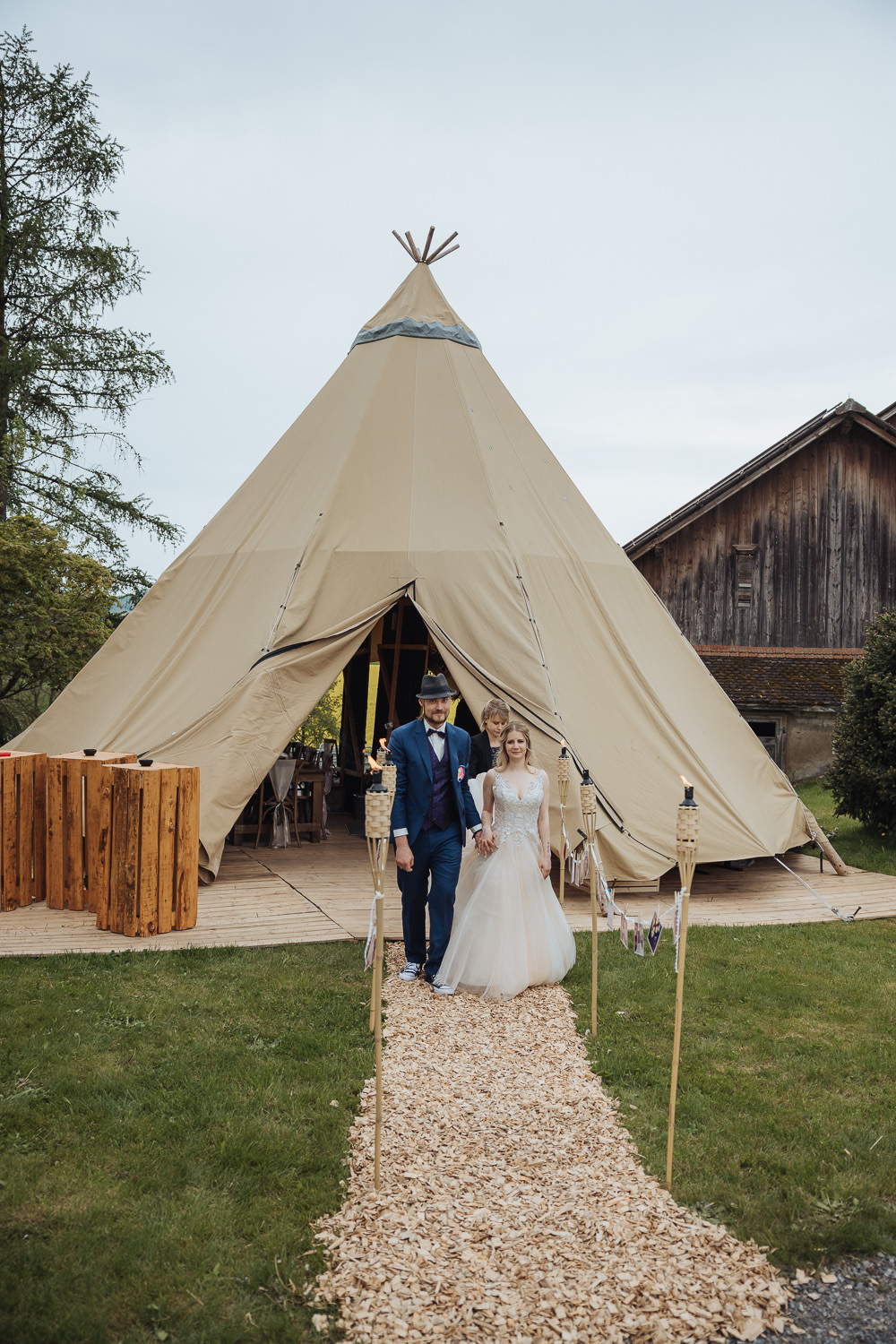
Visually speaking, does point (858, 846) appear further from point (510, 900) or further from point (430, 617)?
point (510, 900)

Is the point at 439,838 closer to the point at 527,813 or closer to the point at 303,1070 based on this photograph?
the point at 527,813

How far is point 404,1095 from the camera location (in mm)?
3947

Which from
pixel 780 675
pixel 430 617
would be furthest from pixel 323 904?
pixel 780 675

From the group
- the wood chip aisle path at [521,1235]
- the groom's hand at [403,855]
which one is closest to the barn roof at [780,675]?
the groom's hand at [403,855]

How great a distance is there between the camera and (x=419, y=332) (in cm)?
961

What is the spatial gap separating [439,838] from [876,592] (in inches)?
459

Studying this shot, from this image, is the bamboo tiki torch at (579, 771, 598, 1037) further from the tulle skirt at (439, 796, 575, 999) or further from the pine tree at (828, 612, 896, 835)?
the pine tree at (828, 612, 896, 835)

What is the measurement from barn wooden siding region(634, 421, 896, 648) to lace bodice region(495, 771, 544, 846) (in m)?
9.99

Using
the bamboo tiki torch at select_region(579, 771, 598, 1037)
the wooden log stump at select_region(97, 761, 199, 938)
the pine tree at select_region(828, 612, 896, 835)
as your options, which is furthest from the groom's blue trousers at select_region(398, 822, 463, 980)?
the pine tree at select_region(828, 612, 896, 835)

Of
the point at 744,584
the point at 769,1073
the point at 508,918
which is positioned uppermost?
the point at 744,584

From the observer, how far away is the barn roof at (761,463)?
14305 millimetres

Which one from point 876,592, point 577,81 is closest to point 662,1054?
point 577,81

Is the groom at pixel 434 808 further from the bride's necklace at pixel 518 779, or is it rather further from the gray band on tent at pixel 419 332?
the gray band on tent at pixel 419 332

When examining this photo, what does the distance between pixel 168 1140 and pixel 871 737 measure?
8.01 meters
